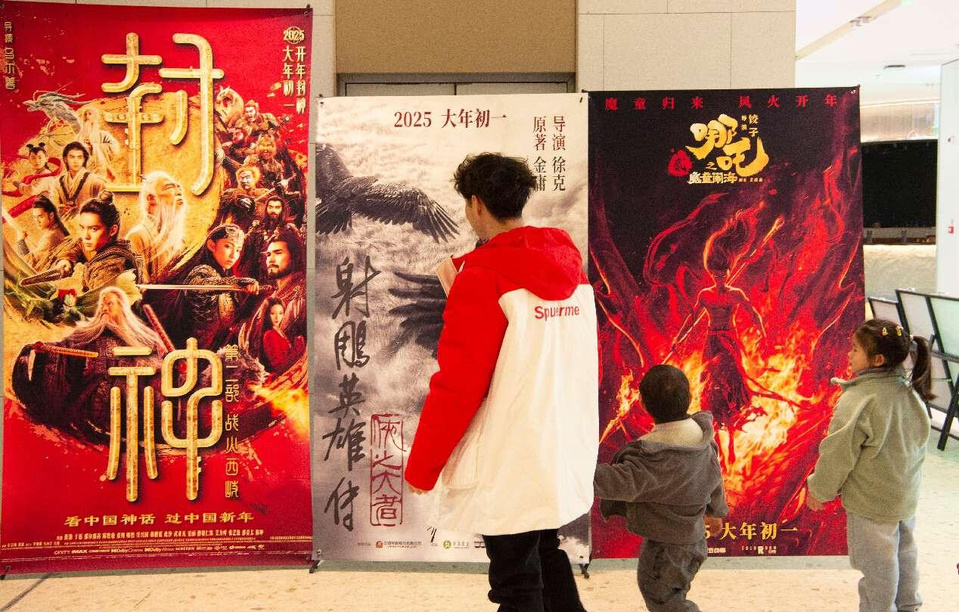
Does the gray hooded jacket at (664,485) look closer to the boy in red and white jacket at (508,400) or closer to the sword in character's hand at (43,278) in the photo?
the boy in red and white jacket at (508,400)

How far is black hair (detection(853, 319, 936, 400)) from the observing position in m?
2.37

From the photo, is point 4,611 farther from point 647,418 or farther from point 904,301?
point 904,301

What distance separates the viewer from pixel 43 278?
3.10 meters

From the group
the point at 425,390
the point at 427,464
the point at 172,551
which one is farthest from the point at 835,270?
the point at 172,551

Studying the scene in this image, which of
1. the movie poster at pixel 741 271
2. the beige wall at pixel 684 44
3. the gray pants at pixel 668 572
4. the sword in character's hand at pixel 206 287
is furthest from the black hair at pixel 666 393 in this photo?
the beige wall at pixel 684 44

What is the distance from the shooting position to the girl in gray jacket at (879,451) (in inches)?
92.7

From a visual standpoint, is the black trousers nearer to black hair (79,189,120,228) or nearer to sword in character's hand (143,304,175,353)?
sword in character's hand (143,304,175,353)

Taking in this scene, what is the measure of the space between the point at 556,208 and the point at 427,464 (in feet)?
4.71

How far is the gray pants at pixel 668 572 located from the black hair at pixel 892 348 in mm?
711

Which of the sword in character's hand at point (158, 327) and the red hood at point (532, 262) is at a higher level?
the red hood at point (532, 262)

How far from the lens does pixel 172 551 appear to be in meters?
3.13

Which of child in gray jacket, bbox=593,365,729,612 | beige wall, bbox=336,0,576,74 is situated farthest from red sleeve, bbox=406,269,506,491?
beige wall, bbox=336,0,576,74

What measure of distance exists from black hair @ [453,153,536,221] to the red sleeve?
189 millimetres

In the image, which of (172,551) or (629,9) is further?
(629,9)
